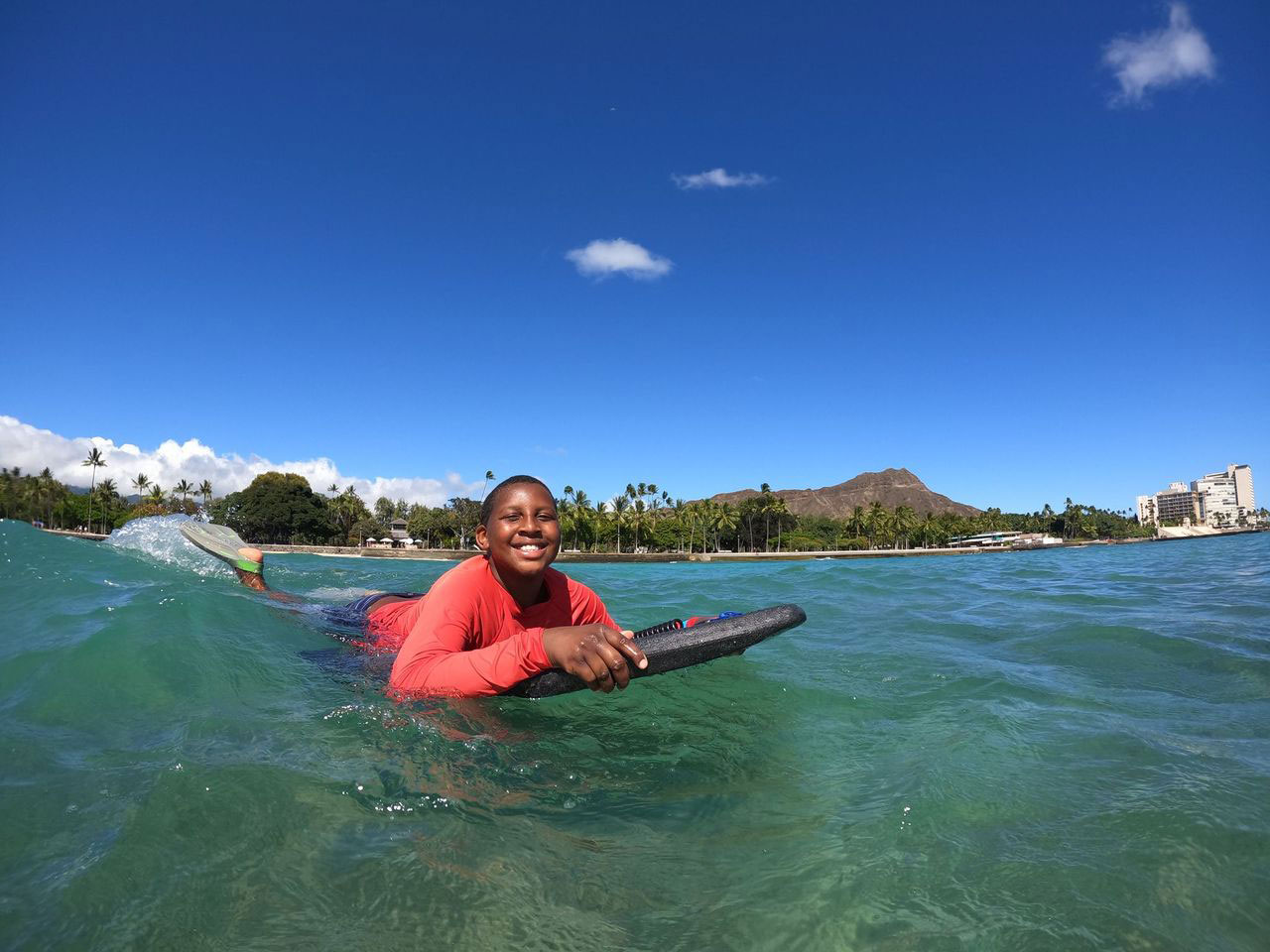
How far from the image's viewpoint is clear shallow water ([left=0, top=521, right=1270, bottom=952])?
1.67 meters

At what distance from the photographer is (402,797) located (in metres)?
2.32

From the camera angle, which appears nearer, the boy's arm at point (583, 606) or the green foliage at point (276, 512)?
the boy's arm at point (583, 606)

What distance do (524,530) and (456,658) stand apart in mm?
738

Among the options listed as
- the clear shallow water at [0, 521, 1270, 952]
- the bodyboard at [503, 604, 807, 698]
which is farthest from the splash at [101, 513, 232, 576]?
the bodyboard at [503, 604, 807, 698]

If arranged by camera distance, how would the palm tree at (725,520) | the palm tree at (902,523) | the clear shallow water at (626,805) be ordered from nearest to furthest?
the clear shallow water at (626,805)
the palm tree at (725,520)
the palm tree at (902,523)

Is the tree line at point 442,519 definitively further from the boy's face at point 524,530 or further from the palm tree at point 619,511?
the boy's face at point 524,530

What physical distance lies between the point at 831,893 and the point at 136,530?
42.8ft

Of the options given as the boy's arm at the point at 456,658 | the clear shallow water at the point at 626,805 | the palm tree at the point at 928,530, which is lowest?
the clear shallow water at the point at 626,805

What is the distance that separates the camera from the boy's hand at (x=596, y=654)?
251 centimetres

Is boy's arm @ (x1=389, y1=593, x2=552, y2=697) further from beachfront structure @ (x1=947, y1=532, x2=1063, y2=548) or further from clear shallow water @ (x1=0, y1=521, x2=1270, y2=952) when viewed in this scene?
beachfront structure @ (x1=947, y1=532, x2=1063, y2=548)

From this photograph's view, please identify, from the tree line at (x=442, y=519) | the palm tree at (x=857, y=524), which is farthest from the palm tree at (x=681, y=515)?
the palm tree at (x=857, y=524)

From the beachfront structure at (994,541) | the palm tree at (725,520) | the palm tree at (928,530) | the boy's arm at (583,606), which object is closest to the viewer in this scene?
the boy's arm at (583,606)

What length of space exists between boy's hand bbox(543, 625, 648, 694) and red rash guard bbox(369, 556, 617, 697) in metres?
0.19

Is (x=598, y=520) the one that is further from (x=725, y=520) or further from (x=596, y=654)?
(x=596, y=654)
